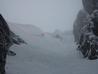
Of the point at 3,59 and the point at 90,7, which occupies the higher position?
the point at 90,7

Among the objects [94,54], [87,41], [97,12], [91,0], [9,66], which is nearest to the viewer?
[9,66]

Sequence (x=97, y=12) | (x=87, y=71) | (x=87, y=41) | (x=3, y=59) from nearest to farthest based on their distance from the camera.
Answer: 1. (x=3, y=59)
2. (x=87, y=71)
3. (x=87, y=41)
4. (x=97, y=12)

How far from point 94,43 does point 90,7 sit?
61.7ft

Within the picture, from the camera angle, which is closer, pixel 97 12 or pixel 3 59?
pixel 3 59

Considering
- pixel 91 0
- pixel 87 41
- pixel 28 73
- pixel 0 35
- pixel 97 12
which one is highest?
pixel 91 0

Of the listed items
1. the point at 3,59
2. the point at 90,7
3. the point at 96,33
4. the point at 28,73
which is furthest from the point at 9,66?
the point at 90,7

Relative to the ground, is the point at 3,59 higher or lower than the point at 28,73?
higher

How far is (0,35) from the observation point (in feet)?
61.1

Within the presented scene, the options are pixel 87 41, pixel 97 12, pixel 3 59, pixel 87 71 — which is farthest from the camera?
pixel 97 12

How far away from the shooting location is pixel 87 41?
1275 inches

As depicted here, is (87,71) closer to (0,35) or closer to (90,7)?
(0,35)

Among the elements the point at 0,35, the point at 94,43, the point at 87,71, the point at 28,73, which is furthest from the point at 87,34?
the point at 0,35

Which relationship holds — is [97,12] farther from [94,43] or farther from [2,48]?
[2,48]

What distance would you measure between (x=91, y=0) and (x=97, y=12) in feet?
34.9
